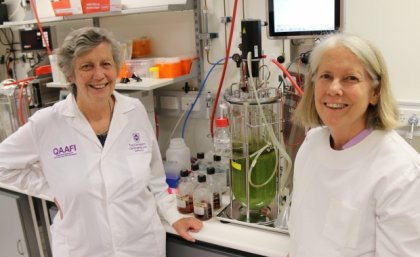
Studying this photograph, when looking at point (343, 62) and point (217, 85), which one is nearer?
point (343, 62)

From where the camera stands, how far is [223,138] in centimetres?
178

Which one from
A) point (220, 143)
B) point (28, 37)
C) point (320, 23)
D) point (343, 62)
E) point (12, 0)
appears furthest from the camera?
point (12, 0)

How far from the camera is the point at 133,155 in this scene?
1.63 meters

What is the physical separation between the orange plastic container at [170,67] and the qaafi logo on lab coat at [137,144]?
2.13 ft

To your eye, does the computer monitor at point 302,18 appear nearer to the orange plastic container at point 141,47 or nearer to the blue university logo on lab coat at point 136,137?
the blue university logo on lab coat at point 136,137

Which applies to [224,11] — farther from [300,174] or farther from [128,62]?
[300,174]

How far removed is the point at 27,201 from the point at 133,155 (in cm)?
105

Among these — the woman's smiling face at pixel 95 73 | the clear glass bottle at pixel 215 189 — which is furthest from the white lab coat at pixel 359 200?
the woman's smiling face at pixel 95 73

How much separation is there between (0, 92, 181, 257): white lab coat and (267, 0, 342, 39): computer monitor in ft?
2.49

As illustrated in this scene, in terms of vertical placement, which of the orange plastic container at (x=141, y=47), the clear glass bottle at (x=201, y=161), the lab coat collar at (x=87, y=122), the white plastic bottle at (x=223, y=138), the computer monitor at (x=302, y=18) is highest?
the computer monitor at (x=302, y=18)

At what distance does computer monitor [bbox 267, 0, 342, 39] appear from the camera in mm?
1523

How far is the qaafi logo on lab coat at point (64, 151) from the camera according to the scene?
5.10 ft

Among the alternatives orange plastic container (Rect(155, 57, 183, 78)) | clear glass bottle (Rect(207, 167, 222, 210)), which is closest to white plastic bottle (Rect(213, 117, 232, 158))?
clear glass bottle (Rect(207, 167, 222, 210))

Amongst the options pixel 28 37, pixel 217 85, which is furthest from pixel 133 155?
pixel 28 37
